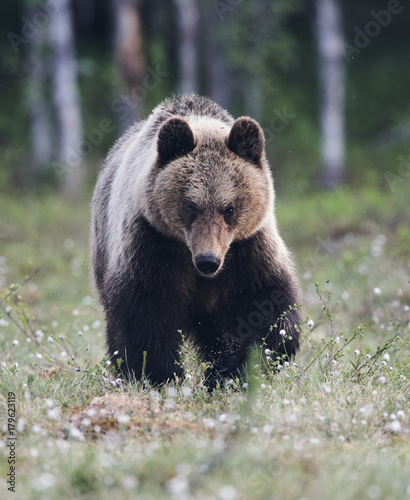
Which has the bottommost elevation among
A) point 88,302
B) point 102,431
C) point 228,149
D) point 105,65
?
point 88,302

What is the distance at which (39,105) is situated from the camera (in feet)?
65.0

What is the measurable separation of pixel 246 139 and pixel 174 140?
50cm

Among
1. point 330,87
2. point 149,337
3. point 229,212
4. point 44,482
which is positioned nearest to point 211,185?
point 229,212

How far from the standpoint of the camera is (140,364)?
510 cm

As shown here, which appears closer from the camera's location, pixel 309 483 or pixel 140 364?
pixel 309 483

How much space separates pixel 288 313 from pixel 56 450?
2190 mm

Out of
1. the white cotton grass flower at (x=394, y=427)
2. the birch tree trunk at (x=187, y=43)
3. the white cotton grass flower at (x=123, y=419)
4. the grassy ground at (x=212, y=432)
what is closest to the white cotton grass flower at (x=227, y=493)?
the grassy ground at (x=212, y=432)

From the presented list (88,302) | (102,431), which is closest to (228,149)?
(102,431)

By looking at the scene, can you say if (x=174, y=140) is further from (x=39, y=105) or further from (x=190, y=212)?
(x=39, y=105)

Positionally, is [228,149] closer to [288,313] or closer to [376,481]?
[288,313]

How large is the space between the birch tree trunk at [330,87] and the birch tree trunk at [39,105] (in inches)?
260

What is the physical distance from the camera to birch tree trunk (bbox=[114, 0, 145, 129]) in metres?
17.6

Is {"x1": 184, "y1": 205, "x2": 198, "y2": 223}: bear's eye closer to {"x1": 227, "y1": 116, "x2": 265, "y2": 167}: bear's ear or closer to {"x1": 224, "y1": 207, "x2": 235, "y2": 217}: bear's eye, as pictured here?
{"x1": 224, "y1": 207, "x2": 235, "y2": 217}: bear's eye

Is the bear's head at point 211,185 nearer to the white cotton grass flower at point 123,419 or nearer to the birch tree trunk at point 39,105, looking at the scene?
the white cotton grass flower at point 123,419
